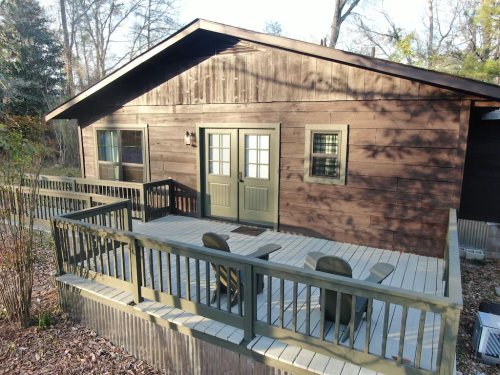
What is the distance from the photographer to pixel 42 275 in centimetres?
534

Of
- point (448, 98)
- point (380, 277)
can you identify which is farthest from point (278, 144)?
point (380, 277)

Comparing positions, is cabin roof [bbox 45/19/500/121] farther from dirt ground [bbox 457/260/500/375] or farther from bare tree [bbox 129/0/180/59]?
bare tree [bbox 129/0/180/59]

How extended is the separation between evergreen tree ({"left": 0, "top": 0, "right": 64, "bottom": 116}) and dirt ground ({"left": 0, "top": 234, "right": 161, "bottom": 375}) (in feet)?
51.3

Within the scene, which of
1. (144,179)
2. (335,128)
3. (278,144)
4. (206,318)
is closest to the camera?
(206,318)

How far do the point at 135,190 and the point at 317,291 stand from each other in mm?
4378

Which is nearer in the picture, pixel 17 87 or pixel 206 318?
pixel 206 318

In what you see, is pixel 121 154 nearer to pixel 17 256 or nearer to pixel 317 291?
pixel 17 256

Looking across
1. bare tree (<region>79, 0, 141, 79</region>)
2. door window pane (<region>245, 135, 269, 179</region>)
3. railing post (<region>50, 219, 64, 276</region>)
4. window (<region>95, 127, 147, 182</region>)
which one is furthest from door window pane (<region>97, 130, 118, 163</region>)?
bare tree (<region>79, 0, 141, 79</region>)

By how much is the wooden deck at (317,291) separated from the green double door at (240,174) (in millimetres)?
395

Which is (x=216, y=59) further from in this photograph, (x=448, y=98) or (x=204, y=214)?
(x=448, y=98)

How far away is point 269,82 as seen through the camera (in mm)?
5762

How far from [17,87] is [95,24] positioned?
792 cm

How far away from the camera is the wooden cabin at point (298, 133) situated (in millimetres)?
4676

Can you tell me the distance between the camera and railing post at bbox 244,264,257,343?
2.79 metres
